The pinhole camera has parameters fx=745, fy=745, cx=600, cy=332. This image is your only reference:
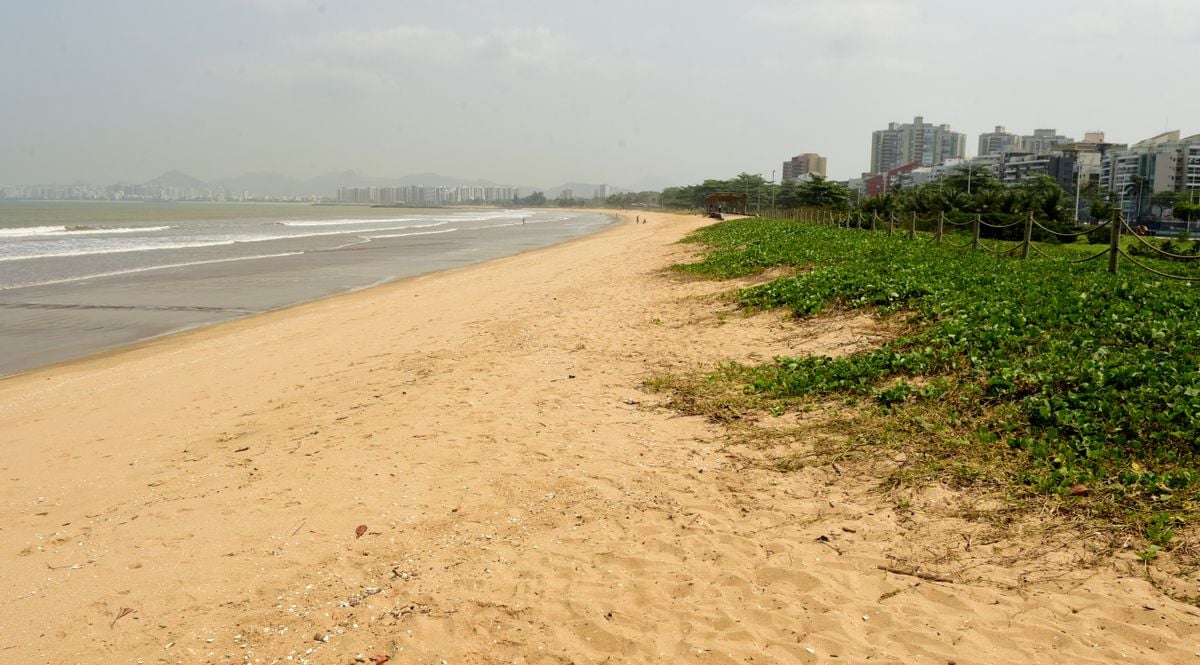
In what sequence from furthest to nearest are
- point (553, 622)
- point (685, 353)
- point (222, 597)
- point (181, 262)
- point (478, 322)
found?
point (181, 262), point (478, 322), point (685, 353), point (222, 597), point (553, 622)

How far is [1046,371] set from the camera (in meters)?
5.39

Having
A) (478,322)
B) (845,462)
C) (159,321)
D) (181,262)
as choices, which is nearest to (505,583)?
(845,462)

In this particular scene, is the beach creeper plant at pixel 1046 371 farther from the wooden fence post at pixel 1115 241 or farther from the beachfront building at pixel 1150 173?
the beachfront building at pixel 1150 173

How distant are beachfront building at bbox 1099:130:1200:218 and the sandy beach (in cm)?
10332

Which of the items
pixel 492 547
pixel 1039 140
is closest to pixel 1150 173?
pixel 1039 140

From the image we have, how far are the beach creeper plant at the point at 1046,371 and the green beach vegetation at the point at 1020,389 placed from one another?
0.01 m

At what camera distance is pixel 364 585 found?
3621 mm

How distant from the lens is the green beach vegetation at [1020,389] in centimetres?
410

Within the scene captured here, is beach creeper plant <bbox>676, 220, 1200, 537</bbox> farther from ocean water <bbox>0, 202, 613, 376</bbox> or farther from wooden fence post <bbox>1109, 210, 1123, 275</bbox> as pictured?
ocean water <bbox>0, 202, 613, 376</bbox>

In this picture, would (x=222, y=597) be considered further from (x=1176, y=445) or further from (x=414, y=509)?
(x=1176, y=445)

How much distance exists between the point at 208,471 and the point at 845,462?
4.49 meters

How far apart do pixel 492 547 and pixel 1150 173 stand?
125 metres

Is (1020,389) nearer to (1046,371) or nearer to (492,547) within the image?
(1046,371)

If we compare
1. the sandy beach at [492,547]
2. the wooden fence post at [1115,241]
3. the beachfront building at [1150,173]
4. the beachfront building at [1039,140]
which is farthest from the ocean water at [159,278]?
the beachfront building at [1039,140]
